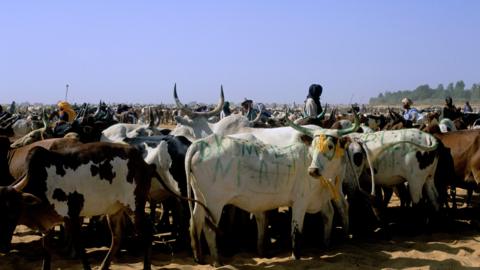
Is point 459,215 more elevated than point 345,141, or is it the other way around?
point 345,141

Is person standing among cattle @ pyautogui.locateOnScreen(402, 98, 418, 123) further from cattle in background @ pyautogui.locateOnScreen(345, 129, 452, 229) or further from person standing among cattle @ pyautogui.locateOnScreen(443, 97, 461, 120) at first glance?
cattle in background @ pyautogui.locateOnScreen(345, 129, 452, 229)

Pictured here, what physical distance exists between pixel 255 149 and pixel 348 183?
222cm

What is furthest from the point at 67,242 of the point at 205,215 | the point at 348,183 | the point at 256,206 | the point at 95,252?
the point at 348,183

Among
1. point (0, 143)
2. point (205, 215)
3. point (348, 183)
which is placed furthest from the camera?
point (348, 183)

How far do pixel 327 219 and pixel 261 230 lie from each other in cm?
102

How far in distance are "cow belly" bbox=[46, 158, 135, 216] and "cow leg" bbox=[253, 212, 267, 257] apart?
190cm

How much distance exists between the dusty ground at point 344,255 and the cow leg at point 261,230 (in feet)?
0.43

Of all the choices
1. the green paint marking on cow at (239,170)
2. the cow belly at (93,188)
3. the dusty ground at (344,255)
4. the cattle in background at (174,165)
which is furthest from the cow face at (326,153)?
the cow belly at (93,188)

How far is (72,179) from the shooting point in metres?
5.87

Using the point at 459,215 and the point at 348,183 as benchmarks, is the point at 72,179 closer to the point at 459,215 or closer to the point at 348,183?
the point at 348,183

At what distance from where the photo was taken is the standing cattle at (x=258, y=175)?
21.5ft

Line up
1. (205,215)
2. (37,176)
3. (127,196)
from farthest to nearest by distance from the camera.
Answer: (205,215) < (127,196) < (37,176)

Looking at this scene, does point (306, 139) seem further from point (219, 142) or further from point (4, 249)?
point (4, 249)

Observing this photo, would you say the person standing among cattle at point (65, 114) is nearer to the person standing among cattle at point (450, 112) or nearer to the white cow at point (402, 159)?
the white cow at point (402, 159)
